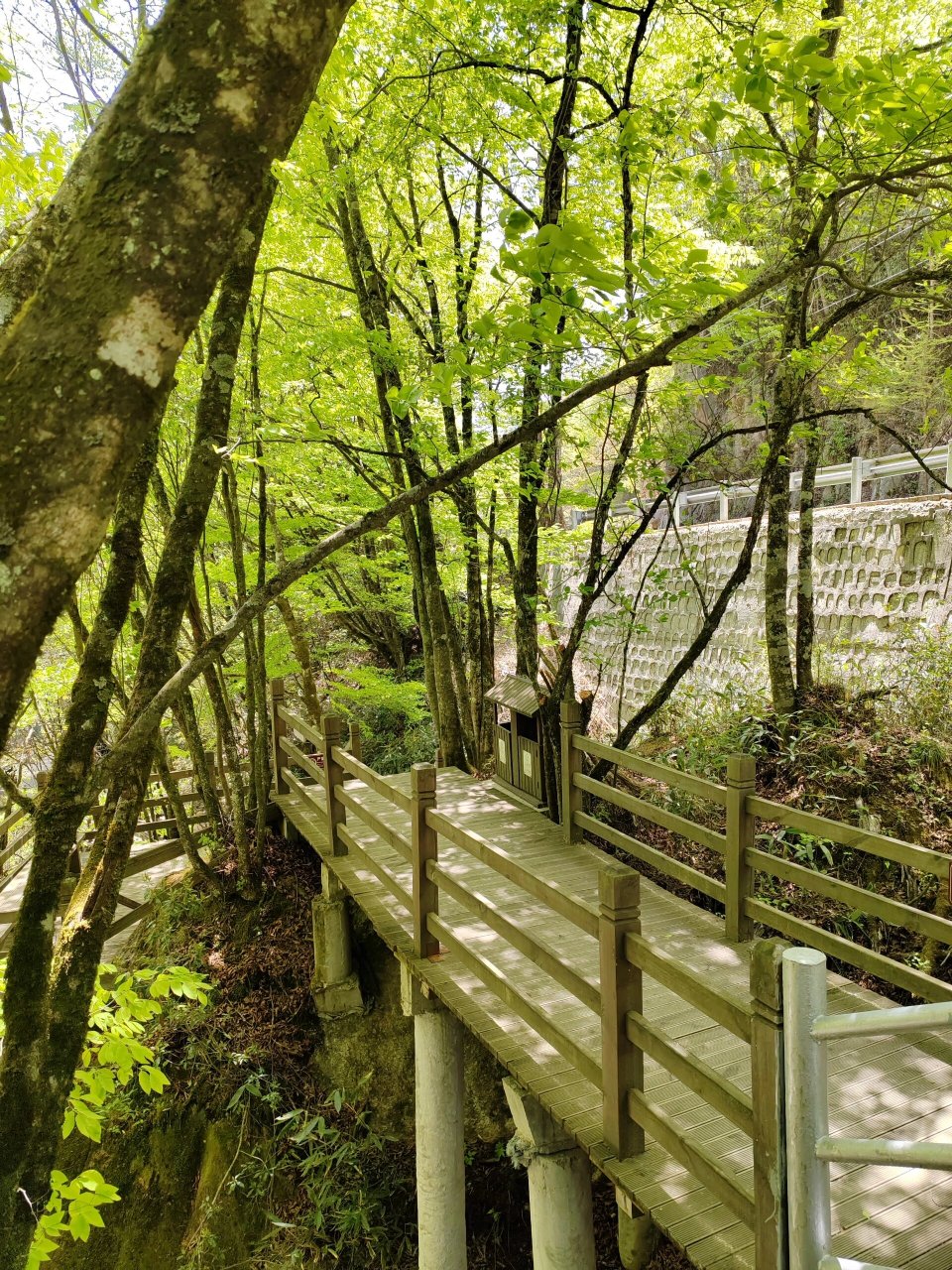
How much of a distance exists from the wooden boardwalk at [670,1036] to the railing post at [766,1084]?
18 cm

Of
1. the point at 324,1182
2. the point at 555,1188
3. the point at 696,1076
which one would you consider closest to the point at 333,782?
the point at 324,1182

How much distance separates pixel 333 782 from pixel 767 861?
3.32 m

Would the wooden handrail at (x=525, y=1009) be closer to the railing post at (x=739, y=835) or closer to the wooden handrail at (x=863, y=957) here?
the wooden handrail at (x=863, y=957)

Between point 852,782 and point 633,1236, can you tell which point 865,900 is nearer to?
point 633,1236

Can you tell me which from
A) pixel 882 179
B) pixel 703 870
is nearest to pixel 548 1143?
pixel 703 870

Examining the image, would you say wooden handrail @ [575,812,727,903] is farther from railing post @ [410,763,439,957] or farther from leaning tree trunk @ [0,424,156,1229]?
leaning tree trunk @ [0,424,156,1229]

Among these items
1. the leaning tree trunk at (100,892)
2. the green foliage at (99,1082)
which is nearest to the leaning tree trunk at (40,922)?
the leaning tree trunk at (100,892)

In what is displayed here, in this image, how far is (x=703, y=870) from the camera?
5875mm

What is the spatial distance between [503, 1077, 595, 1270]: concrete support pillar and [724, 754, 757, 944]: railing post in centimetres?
159

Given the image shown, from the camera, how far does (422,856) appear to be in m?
4.38

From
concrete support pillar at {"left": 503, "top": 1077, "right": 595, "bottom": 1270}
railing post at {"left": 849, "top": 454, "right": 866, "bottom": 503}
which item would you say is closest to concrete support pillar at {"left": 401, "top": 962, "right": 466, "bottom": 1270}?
concrete support pillar at {"left": 503, "top": 1077, "right": 595, "bottom": 1270}

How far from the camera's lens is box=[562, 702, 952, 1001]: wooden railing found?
3.38m

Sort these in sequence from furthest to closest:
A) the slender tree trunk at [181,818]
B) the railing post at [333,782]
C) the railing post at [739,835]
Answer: the slender tree trunk at [181,818] < the railing post at [333,782] < the railing post at [739,835]

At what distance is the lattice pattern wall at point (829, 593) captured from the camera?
707 centimetres
